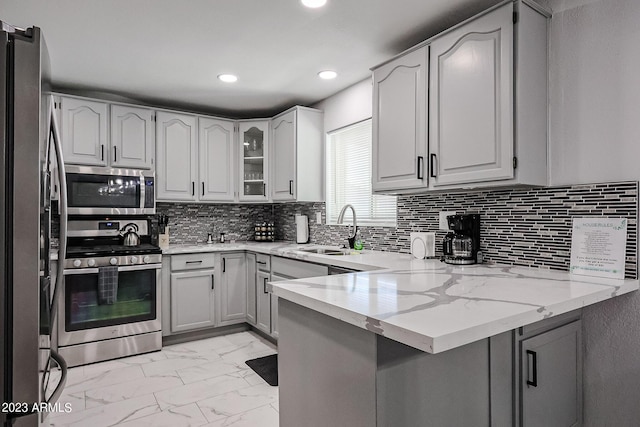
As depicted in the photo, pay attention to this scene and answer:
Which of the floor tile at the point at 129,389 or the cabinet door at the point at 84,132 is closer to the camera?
the floor tile at the point at 129,389

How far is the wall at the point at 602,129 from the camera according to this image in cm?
163

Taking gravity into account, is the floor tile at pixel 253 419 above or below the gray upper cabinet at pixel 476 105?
below

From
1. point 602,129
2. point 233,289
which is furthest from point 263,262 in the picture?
point 602,129

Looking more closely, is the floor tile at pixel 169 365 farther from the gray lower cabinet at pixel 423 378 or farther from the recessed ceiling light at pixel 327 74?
the recessed ceiling light at pixel 327 74

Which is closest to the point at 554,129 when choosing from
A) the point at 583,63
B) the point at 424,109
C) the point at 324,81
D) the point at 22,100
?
the point at 583,63

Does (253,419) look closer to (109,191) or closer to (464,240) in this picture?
(464,240)

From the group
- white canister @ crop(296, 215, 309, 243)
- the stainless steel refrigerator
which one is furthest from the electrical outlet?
the stainless steel refrigerator

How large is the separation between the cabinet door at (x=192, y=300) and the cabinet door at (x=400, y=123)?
1.97 m

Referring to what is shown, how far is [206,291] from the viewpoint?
3588mm

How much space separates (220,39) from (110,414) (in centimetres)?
243

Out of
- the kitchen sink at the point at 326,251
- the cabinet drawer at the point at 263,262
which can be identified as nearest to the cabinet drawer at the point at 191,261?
the cabinet drawer at the point at 263,262

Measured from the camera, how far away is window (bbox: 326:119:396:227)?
3.16m

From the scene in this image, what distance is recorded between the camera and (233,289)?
3730 mm

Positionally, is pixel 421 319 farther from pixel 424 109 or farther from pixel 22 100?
pixel 424 109
